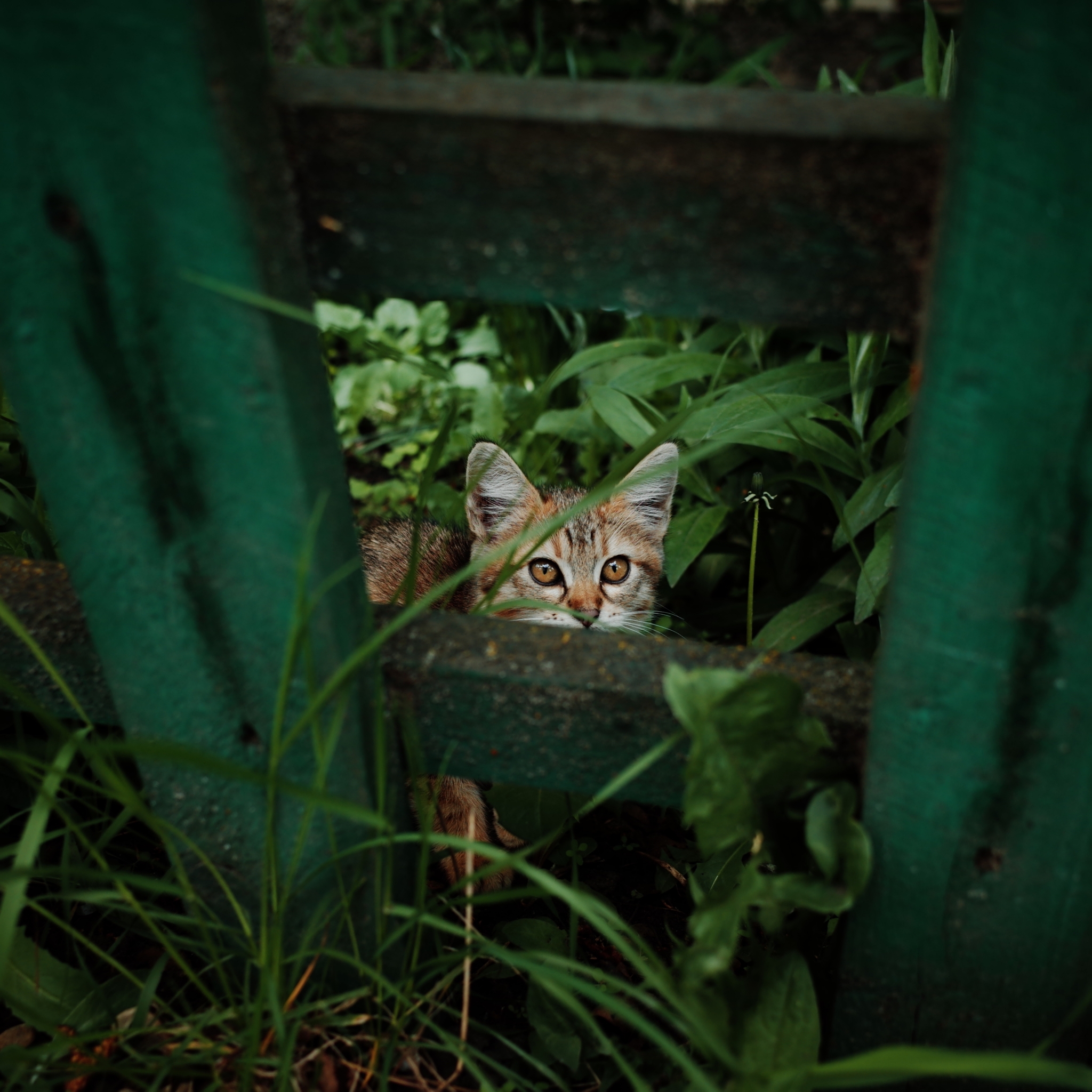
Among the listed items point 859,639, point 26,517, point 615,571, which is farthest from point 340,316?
point 859,639

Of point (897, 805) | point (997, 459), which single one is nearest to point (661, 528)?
point (897, 805)

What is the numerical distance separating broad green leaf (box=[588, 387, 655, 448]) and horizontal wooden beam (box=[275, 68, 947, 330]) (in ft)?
3.87

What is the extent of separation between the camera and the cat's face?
7.48 ft

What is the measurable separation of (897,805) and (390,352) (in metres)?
0.86

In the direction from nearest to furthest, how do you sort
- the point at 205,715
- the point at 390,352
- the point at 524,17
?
the point at 205,715 < the point at 390,352 < the point at 524,17

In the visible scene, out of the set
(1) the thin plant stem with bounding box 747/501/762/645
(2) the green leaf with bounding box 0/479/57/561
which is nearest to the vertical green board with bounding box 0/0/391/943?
(2) the green leaf with bounding box 0/479/57/561

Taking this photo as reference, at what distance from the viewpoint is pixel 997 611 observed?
83cm

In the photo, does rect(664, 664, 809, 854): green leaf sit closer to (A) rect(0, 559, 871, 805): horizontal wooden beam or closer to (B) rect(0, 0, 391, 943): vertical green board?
(A) rect(0, 559, 871, 805): horizontal wooden beam

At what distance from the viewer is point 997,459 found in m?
0.77

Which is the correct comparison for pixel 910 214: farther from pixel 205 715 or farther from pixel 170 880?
pixel 170 880

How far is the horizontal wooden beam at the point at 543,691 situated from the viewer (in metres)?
1.01

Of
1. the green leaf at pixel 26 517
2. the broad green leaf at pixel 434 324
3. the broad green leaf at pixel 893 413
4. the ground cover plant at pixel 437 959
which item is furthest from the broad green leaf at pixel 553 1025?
the broad green leaf at pixel 434 324

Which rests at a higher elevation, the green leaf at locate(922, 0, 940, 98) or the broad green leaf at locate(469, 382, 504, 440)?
the green leaf at locate(922, 0, 940, 98)

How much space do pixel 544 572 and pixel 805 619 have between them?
2.73ft
